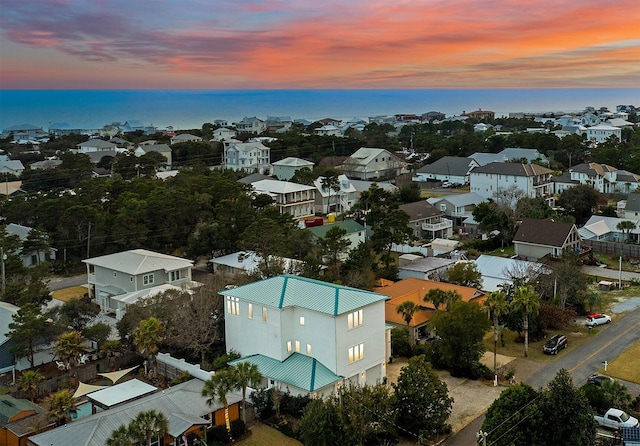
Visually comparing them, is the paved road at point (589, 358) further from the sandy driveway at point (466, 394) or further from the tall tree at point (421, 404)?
the tall tree at point (421, 404)

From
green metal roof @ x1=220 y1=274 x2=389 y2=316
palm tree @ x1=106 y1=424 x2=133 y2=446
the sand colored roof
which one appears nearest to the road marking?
the sand colored roof

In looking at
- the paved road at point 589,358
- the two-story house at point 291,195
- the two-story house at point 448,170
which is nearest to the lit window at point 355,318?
the paved road at point 589,358

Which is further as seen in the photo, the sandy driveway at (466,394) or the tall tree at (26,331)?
the tall tree at (26,331)

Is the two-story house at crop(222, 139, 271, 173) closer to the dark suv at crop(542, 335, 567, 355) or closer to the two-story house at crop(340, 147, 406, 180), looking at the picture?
the two-story house at crop(340, 147, 406, 180)

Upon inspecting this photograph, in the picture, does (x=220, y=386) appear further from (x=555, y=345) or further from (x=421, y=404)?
(x=555, y=345)

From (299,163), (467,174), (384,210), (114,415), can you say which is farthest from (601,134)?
(114,415)
